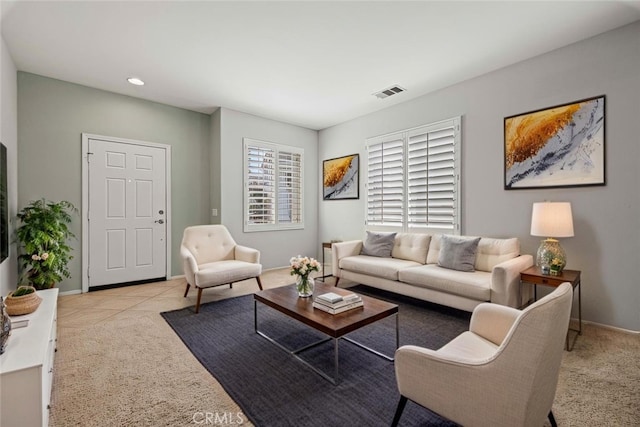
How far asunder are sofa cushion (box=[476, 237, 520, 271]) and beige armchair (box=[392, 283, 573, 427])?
6.84 ft

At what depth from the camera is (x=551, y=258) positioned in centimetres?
269

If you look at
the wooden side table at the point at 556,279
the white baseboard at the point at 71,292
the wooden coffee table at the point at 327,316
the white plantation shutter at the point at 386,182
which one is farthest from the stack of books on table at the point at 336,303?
the white baseboard at the point at 71,292

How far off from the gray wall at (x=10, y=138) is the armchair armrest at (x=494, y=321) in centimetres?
391

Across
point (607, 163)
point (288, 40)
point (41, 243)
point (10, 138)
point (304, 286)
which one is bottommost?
point (304, 286)

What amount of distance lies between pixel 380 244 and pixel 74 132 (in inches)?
172

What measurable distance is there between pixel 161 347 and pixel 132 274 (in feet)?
7.98

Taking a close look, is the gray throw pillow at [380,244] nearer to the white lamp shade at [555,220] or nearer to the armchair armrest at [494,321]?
the white lamp shade at [555,220]

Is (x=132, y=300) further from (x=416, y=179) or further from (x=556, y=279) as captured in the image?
(x=556, y=279)

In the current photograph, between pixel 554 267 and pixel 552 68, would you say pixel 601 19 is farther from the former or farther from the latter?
pixel 554 267

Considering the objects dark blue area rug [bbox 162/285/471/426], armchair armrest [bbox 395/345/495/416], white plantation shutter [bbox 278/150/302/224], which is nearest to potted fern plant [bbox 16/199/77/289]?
dark blue area rug [bbox 162/285/471/426]

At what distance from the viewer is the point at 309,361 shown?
2225mm

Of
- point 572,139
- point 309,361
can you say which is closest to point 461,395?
point 309,361

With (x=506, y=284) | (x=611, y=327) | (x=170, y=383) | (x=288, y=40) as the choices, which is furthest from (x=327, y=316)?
(x=611, y=327)

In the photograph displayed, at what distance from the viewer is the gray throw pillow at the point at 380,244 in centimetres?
414
